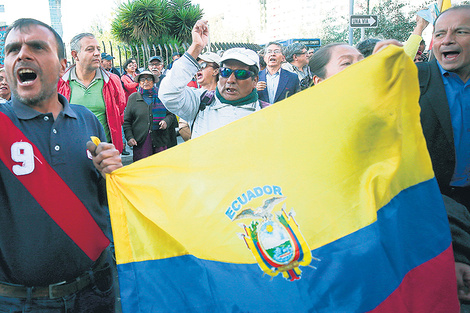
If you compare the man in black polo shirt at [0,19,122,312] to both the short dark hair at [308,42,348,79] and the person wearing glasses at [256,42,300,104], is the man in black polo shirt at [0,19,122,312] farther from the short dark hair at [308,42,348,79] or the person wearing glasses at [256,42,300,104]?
the person wearing glasses at [256,42,300,104]

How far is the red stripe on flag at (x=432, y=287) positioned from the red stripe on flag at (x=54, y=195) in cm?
151

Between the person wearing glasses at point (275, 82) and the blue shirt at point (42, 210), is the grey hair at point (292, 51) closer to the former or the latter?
the person wearing glasses at point (275, 82)

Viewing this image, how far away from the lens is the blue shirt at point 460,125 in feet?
9.28

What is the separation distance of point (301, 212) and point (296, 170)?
20cm

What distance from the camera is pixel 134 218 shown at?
2.04 metres

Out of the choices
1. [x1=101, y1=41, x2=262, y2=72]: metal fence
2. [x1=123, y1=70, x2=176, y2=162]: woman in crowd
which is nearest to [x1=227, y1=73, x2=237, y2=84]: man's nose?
[x1=123, y1=70, x2=176, y2=162]: woman in crowd

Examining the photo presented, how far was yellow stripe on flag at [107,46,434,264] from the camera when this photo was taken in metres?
1.93

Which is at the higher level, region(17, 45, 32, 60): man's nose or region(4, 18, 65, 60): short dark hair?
region(4, 18, 65, 60): short dark hair

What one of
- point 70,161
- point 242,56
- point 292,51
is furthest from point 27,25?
point 292,51

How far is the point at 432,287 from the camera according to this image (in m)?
1.99

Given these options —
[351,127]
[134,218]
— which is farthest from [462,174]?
[134,218]

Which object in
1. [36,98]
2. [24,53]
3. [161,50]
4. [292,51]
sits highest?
[161,50]

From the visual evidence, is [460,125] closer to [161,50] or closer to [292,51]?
[292,51]

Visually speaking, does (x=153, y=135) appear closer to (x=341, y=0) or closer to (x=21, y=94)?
(x=21, y=94)
